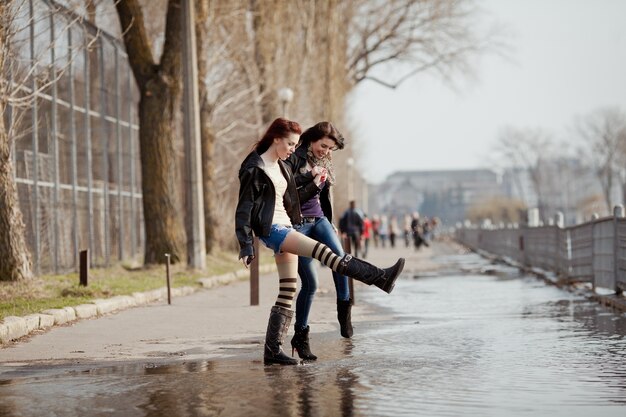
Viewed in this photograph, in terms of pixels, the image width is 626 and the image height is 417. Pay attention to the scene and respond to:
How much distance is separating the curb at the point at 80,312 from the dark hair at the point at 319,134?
3.36 meters

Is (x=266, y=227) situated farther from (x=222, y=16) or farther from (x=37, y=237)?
(x=222, y=16)

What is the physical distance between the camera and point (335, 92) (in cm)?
3944

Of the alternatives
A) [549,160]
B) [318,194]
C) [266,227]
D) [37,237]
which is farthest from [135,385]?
[549,160]

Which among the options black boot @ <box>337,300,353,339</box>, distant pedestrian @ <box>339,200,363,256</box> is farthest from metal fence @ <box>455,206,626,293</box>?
black boot @ <box>337,300,353,339</box>

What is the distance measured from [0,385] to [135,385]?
895 millimetres

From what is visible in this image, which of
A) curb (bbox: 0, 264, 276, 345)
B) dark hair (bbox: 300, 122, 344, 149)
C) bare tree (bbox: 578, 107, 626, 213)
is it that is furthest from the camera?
bare tree (bbox: 578, 107, 626, 213)

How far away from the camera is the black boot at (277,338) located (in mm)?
9531

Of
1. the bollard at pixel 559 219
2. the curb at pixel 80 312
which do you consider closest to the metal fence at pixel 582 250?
the bollard at pixel 559 219

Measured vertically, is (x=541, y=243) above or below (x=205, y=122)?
below

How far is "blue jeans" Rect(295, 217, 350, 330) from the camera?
32.9ft

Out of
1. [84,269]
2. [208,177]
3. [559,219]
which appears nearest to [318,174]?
[84,269]

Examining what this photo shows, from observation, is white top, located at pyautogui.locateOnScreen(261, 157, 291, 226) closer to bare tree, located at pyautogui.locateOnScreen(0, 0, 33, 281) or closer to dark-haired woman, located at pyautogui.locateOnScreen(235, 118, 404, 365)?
dark-haired woman, located at pyautogui.locateOnScreen(235, 118, 404, 365)

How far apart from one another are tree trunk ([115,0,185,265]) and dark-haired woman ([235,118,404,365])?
14934 millimetres

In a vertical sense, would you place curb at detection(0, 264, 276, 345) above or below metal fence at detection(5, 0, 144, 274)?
below
